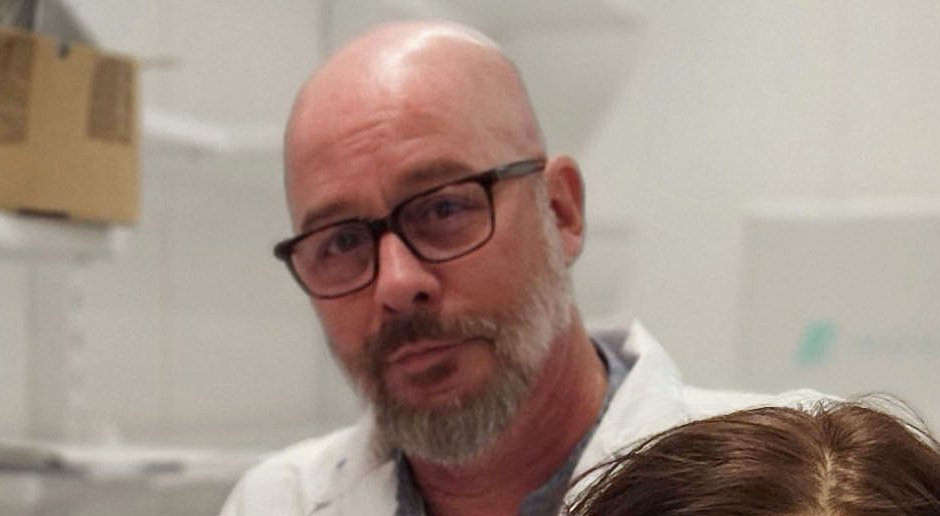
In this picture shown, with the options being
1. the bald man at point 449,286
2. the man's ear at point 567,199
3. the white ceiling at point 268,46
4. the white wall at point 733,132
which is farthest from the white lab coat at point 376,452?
the white wall at point 733,132

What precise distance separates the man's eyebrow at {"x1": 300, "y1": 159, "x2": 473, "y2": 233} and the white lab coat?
0.23 meters

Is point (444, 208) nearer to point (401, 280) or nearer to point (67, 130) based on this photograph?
point (401, 280)

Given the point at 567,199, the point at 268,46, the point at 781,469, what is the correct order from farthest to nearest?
the point at 268,46
the point at 567,199
the point at 781,469

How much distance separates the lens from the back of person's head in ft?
1.81

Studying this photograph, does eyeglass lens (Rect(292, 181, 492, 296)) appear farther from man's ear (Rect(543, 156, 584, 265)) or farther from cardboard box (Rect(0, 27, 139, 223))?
cardboard box (Rect(0, 27, 139, 223))

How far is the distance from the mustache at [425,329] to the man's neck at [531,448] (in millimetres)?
82

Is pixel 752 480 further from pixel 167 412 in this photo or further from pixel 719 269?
pixel 719 269

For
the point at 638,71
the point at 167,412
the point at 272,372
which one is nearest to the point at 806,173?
the point at 638,71

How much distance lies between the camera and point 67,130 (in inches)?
45.0

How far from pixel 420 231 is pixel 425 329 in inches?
3.5

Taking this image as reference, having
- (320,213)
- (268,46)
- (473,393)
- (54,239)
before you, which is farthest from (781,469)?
(268,46)

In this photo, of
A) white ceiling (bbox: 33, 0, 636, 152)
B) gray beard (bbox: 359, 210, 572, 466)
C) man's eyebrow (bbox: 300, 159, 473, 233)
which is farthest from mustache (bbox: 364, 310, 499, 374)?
white ceiling (bbox: 33, 0, 636, 152)

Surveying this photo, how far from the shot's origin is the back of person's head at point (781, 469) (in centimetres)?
55

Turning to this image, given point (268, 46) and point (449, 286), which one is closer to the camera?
point (449, 286)
